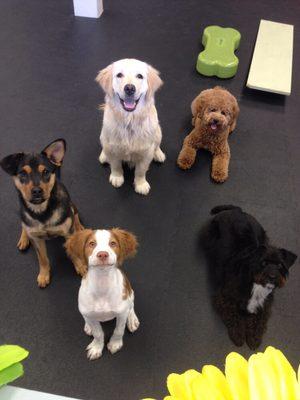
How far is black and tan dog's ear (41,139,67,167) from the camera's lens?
184 centimetres

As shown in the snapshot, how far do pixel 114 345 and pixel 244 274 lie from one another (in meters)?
0.86

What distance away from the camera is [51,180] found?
1867 millimetres

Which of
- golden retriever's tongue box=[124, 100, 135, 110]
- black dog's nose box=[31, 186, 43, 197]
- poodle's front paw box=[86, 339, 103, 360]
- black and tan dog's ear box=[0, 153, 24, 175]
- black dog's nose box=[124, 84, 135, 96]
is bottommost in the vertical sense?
poodle's front paw box=[86, 339, 103, 360]

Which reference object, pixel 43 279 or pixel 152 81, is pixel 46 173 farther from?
pixel 152 81

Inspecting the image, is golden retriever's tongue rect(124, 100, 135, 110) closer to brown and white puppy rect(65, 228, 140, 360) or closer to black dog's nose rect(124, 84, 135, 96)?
black dog's nose rect(124, 84, 135, 96)

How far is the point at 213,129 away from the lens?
2773 millimetres

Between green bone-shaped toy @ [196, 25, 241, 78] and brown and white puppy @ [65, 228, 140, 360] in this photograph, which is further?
green bone-shaped toy @ [196, 25, 241, 78]

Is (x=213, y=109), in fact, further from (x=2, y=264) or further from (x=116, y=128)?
(x=2, y=264)

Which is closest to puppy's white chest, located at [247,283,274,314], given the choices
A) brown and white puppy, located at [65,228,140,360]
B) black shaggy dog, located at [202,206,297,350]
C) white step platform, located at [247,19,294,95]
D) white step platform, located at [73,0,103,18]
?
black shaggy dog, located at [202,206,297,350]

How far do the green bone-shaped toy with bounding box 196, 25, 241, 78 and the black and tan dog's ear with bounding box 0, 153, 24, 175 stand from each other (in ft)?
8.22

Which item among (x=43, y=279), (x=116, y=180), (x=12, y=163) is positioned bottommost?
(x=43, y=279)

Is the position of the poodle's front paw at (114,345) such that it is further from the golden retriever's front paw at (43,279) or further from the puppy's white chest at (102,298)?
the golden retriever's front paw at (43,279)

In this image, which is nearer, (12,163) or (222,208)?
(12,163)

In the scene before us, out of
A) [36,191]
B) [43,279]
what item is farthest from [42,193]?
[43,279]
